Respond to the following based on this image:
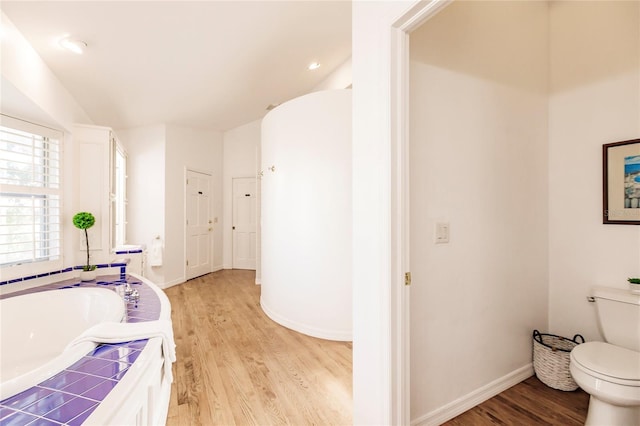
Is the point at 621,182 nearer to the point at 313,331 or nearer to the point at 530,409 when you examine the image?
the point at 530,409

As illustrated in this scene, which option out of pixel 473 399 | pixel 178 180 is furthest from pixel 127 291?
pixel 178 180

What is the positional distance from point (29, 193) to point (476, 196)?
348 cm

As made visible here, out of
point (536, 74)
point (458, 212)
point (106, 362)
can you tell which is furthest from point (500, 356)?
point (106, 362)

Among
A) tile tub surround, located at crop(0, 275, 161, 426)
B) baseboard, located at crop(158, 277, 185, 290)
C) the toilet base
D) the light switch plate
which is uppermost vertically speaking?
the light switch plate

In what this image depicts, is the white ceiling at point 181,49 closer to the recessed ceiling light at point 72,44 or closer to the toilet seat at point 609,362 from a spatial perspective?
the recessed ceiling light at point 72,44

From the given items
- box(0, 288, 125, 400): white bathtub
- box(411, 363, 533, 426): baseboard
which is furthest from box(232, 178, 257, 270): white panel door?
box(411, 363, 533, 426): baseboard

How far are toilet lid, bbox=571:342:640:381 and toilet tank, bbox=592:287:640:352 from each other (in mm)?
98

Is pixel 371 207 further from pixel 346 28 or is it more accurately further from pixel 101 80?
pixel 101 80

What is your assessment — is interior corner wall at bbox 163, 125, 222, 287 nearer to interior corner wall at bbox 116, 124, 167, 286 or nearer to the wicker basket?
interior corner wall at bbox 116, 124, 167, 286

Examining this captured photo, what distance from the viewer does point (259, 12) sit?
2.34 meters

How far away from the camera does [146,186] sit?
184 inches

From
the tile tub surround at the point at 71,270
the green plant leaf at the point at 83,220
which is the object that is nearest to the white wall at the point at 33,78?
the green plant leaf at the point at 83,220

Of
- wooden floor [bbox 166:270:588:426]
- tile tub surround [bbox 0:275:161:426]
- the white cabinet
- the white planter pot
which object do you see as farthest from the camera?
the white cabinet

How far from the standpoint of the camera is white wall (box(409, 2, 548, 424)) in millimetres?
1528
